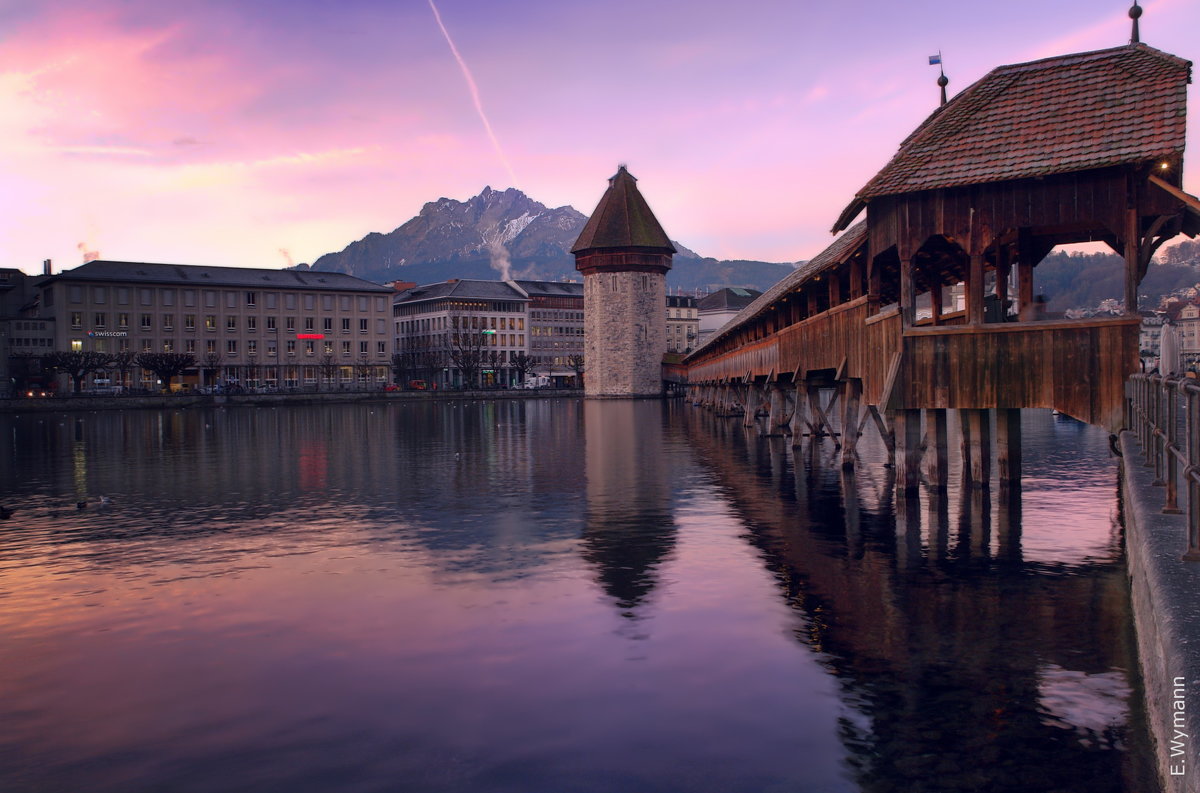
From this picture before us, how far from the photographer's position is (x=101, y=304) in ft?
363

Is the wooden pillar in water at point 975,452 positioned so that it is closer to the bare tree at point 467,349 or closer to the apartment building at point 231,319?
the apartment building at point 231,319

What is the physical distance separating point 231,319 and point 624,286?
4662 centimetres

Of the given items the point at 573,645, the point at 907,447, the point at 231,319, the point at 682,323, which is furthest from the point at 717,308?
the point at 573,645

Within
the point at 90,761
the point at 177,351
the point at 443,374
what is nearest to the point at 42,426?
the point at 177,351

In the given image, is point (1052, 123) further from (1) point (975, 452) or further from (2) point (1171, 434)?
(2) point (1171, 434)

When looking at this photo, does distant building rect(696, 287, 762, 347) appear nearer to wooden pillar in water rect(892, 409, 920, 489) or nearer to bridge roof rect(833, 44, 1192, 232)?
wooden pillar in water rect(892, 409, 920, 489)

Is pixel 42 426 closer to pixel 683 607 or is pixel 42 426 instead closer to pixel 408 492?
pixel 408 492

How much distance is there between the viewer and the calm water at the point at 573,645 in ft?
25.2

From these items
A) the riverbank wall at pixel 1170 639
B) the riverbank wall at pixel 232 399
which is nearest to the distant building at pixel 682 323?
the riverbank wall at pixel 232 399

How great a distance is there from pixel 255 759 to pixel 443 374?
142179 millimetres

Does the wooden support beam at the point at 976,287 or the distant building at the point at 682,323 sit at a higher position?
the distant building at the point at 682,323

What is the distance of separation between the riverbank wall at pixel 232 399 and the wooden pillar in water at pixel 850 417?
77448mm

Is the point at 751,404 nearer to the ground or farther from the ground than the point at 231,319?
nearer to the ground

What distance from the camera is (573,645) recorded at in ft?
35.6
